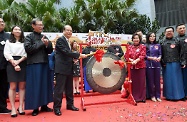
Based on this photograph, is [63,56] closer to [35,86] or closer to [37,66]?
[37,66]

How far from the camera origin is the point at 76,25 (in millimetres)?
8828

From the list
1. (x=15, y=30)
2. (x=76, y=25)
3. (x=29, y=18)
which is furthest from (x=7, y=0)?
(x=15, y=30)

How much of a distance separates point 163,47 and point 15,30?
2.65 m

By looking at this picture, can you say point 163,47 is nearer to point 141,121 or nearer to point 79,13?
point 141,121

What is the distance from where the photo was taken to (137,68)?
4262mm

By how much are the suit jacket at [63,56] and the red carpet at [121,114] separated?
65cm

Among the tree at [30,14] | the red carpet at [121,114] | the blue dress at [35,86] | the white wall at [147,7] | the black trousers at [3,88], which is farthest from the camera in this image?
the white wall at [147,7]

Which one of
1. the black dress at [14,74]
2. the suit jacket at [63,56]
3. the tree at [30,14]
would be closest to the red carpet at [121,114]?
the black dress at [14,74]

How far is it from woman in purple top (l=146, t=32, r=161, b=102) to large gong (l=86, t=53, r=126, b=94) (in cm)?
58

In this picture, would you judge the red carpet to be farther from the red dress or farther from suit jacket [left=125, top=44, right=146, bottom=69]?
suit jacket [left=125, top=44, right=146, bottom=69]

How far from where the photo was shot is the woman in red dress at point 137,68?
421cm

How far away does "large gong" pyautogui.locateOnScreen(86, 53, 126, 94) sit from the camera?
12.7ft

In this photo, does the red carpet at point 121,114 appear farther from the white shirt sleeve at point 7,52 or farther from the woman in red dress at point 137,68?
the white shirt sleeve at point 7,52

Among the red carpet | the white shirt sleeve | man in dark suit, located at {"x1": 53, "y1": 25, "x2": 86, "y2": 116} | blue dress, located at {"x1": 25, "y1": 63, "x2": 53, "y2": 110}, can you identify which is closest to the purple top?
the red carpet
